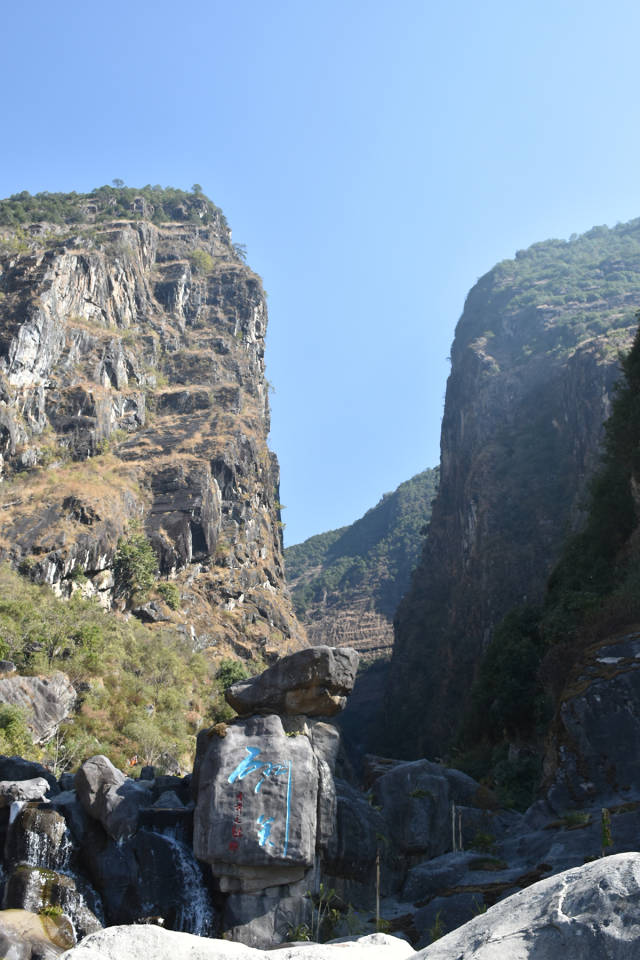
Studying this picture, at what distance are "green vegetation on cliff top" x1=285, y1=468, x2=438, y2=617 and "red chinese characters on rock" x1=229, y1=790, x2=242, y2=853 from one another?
73.9m

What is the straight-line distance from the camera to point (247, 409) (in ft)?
252

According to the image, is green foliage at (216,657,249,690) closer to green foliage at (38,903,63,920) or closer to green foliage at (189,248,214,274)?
green foliage at (38,903,63,920)

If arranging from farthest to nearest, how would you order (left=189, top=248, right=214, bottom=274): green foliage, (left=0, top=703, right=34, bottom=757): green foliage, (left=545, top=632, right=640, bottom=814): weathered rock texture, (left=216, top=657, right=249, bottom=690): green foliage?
1. (left=189, top=248, right=214, bottom=274): green foliage
2. (left=216, top=657, right=249, bottom=690): green foliage
3. (left=0, top=703, right=34, bottom=757): green foliage
4. (left=545, top=632, right=640, bottom=814): weathered rock texture

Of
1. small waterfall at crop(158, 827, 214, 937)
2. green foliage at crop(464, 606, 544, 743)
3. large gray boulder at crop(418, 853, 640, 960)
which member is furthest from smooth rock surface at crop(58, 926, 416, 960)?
green foliage at crop(464, 606, 544, 743)

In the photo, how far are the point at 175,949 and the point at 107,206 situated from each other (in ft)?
335

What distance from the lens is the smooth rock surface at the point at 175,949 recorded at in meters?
5.61

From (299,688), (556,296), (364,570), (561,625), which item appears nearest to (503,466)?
(556,296)

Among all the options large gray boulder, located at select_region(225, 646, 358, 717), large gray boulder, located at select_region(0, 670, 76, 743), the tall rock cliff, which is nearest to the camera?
large gray boulder, located at select_region(225, 646, 358, 717)

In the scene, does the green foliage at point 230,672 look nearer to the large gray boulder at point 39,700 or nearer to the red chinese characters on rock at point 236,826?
the large gray boulder at point 39,700

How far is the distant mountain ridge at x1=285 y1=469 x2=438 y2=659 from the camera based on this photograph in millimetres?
93312

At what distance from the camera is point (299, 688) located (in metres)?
16.8

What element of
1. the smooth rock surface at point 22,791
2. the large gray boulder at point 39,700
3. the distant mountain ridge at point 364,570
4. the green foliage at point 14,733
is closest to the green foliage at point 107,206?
the distant mountain ridge at point 364,570

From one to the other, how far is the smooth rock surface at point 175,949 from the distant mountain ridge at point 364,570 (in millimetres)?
82025

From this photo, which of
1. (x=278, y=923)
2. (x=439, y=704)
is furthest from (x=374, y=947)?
(x=439, y=704)
